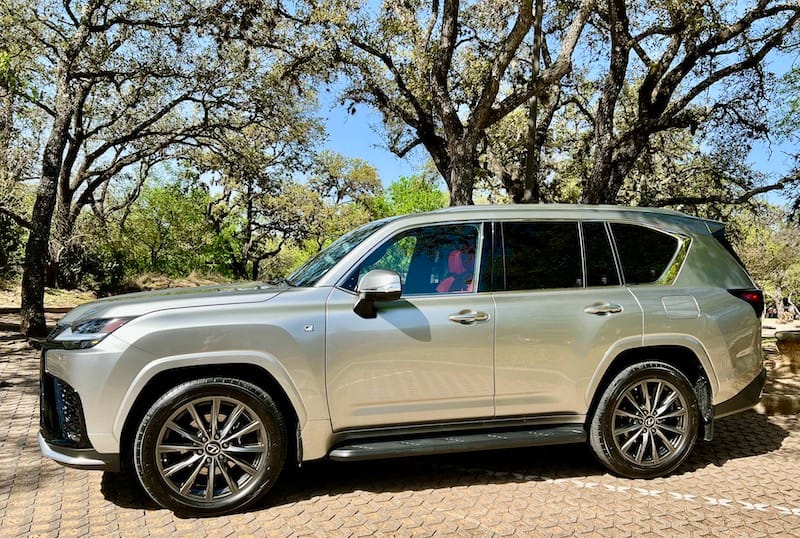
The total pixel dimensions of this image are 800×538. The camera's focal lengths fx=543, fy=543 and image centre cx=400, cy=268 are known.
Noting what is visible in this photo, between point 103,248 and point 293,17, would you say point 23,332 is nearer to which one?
point 293,17

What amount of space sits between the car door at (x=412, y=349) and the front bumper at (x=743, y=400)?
1885 millimetres

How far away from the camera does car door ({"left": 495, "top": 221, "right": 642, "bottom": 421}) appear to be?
12.4ft

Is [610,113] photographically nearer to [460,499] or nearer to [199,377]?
[460,499]

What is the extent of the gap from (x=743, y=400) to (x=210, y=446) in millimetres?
3960

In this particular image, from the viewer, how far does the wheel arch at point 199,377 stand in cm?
335

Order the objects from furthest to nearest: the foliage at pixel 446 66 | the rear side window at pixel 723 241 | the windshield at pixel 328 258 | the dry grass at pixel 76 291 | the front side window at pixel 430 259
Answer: the dry grass at pixel 76 291, the foliage at pixel 446 66, the rear side window at pixel 723 241, the windshield at pixel 328 258, the front side window at pixel 430 259

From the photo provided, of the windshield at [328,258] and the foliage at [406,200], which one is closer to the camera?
the windshield at [328,258]

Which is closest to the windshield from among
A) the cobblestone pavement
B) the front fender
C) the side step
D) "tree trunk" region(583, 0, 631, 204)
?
the front fender

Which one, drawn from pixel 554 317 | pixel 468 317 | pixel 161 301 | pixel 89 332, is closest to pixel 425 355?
pixel 468 317

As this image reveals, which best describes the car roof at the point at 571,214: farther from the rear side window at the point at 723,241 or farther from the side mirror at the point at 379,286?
the side mirror at the point at 379,286

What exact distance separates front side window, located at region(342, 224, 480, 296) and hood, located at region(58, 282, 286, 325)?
2.08ft

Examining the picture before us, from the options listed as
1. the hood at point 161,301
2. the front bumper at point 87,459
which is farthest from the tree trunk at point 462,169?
the front bumper at point 87,459

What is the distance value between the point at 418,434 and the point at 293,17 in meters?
11.6

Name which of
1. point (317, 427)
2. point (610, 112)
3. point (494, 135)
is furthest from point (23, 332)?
point (494, 135)
